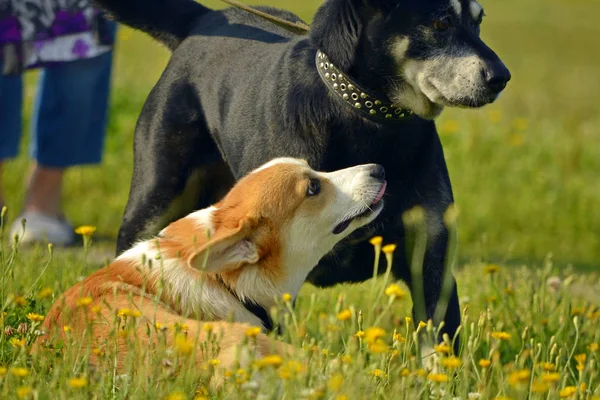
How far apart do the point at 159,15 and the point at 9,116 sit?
7.03 feet

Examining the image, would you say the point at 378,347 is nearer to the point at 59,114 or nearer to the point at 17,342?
the point at 17,342

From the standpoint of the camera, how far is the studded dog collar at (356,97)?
4566 mm

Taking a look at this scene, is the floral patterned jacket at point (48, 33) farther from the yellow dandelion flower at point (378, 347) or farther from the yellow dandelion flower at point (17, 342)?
the yellow dandelion flower at point (378, 347)

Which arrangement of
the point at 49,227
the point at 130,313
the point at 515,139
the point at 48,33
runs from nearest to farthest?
1. the point at 130,313
2. the point at 48,33
3. the point at 49,227
4. the point at 515,139

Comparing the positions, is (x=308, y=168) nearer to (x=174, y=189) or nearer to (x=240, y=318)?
(x=240, y=318)

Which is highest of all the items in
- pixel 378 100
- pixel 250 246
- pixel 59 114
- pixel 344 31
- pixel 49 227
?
pixel 344 31

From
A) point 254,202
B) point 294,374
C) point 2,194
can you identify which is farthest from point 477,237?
point 294,374

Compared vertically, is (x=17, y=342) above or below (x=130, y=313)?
below

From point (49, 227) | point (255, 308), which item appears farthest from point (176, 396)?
point (49, 227)

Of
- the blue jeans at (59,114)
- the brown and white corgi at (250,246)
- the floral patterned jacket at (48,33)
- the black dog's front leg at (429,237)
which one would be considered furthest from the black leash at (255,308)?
the blue jeans at (59,114)

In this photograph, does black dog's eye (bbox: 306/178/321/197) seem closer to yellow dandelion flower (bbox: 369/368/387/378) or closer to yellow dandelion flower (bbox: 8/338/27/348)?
yellow dandelion flower (bbox: 369/368/387/378)

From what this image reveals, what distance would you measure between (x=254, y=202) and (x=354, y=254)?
0.60 meters

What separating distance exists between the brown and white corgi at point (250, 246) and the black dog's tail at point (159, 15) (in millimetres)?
1369

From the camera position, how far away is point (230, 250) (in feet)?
13.6
